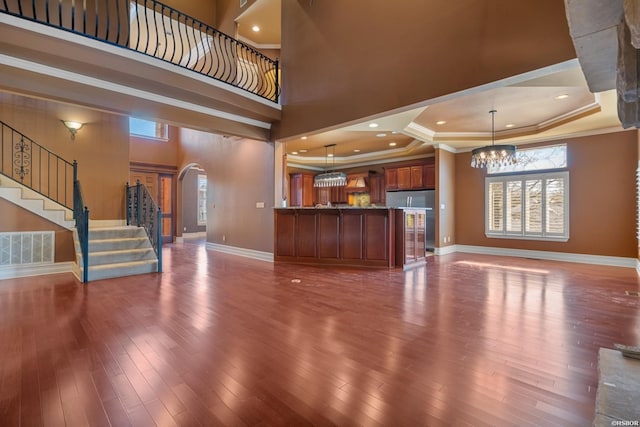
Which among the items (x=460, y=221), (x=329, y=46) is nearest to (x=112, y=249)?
(x=329, y=46)

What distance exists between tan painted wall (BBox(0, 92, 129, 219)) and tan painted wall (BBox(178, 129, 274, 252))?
2212 millimetres

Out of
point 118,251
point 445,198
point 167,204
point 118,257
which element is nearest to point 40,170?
point 118,251

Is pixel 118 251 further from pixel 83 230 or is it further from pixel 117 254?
pixel 83 230

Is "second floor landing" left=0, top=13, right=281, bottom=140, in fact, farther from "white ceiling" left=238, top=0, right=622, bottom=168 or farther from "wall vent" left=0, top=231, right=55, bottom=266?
"wall vent" left=0, top=231, right=55, bottom=266

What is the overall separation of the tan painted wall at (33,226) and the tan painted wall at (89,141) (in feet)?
2.90

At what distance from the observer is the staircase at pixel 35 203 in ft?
15.5

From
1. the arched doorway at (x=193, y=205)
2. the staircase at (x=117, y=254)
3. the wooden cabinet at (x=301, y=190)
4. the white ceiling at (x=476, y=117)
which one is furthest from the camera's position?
the arched doorway at (x=193, y=205)

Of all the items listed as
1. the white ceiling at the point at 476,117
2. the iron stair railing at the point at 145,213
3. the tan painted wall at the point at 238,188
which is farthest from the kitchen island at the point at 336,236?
the iron stair railing at the point at 145,213

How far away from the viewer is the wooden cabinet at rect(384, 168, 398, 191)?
29.6 ft

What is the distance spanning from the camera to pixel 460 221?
27.2 feet

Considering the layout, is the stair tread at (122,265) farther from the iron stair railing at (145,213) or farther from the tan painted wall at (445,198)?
the tan painted wall at (445,198)

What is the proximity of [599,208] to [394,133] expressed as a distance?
4.56 m

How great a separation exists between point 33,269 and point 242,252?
3.67 meters

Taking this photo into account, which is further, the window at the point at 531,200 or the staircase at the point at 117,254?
the window at the point at 531,200
